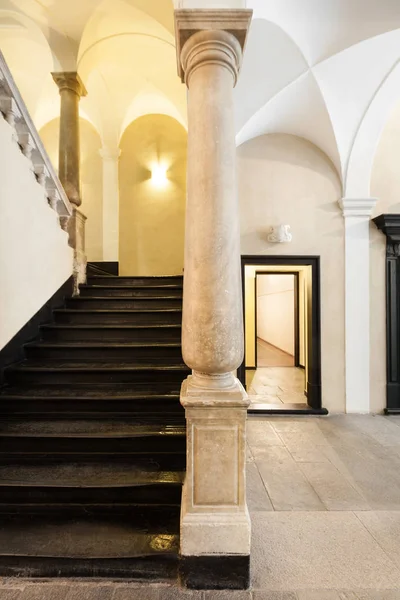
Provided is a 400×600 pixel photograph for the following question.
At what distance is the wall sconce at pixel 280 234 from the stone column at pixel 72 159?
2.62 meters

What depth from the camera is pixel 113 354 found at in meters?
3.12

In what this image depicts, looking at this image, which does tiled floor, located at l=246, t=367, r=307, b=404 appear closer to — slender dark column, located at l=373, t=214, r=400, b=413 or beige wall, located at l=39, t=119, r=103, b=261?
slender dark column, located at l=373, t=214, r=400, b=413

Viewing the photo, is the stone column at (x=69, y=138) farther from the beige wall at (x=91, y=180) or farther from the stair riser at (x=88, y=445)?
the stair riser at (x=88, y=445)

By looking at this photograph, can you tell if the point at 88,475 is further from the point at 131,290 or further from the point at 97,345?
the point at 131,290

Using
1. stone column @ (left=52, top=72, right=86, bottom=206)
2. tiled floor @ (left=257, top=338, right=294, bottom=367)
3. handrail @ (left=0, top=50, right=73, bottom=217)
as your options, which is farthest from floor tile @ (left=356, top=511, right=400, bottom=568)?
tiled floor @ (left=257, top=338, right=294, bottom=367)

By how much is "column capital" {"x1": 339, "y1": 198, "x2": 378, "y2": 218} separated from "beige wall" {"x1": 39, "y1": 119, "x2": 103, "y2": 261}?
4.55 meters

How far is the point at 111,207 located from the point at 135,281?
2817 mm

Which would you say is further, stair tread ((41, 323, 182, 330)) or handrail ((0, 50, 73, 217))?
stair tread ((41, 323, 182, 330))

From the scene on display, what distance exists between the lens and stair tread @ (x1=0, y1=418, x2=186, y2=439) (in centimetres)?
223

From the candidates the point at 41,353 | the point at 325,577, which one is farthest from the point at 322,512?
the point at 41,353

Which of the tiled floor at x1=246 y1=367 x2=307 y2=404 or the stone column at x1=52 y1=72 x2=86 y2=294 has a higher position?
the stone column at x1=52 y1=72 x2=86 y2=294

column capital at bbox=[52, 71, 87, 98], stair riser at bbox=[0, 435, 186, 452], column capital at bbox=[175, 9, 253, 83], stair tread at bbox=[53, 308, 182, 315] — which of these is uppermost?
column capital at bbox=[52, 71, 87, 98]

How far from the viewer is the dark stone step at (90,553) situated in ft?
5.55

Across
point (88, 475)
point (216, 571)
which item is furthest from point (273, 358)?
point (216, 571)
